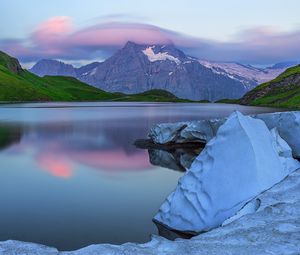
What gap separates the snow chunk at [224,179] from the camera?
19078 mm

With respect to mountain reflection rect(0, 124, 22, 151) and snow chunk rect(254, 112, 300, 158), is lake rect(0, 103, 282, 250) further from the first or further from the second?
snow chunk rect(254, 112, 300, 158)

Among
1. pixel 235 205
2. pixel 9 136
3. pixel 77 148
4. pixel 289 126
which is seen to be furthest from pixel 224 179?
pixel 9 136

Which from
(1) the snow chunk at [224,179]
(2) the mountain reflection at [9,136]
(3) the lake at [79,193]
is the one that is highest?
(1) the snow chunk at [224,179]

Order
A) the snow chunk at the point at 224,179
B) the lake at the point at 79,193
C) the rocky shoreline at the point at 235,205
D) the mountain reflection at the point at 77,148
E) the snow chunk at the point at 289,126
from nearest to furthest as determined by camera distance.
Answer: the rocky shoreline at the point at 235,205 → the snow chunk at the point at 224,179 → the lake at the point at 79,193 → the snow chunk at the point at 289,126 → the mountain reflection at the point at 77,148

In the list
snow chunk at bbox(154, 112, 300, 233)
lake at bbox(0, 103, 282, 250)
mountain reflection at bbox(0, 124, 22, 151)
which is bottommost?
mountain reflection at bbox(0, 124, 22, 151)

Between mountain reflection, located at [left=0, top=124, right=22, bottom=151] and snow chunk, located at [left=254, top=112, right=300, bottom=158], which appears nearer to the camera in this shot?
snow chunk, located at [left=254, top=112, right=300, bottom=158]

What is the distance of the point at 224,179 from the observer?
66.5ft

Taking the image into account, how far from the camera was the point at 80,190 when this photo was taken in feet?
91.8

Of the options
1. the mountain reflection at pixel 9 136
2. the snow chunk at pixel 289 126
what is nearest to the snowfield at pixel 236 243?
the snow chunk at pixel 289 126

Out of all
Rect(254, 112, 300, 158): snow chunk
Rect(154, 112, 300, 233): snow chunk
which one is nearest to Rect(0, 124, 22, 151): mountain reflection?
Rect(254, 112, 300, 158): snow chunk

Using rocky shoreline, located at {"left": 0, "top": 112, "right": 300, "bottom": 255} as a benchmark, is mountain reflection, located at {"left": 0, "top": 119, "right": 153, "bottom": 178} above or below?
below

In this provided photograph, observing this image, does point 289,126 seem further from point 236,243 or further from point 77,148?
point 77,148

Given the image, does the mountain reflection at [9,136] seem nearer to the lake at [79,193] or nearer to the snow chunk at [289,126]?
the lake at [79,193]

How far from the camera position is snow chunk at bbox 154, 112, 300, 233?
62.6ft
